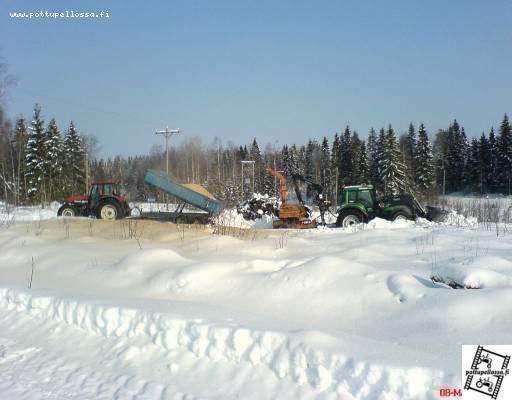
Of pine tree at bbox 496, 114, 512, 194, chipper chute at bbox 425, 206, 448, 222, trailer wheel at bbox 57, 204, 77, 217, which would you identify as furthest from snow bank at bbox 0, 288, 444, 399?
pine tree at bbox 496, 114, 512, 194

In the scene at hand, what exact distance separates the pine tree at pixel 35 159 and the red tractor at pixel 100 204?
79.5 ft

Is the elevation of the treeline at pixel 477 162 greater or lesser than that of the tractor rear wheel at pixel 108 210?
greater

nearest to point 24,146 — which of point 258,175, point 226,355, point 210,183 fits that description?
point 210,183

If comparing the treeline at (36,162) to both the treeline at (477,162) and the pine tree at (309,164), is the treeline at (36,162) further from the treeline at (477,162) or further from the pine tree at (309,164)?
the treeline at (477,162)

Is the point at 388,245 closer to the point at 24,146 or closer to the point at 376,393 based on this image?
the point at 376,393

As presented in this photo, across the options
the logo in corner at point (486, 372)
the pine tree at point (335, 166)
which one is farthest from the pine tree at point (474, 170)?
the logo in corner at point (486, 372)

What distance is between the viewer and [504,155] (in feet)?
178

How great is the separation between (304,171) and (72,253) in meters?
63.8

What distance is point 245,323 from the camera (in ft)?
17.2

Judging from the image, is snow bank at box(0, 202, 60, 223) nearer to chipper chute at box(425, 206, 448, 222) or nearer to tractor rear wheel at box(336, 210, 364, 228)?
tractor rear wheel at box(336, 210, 364, 228)

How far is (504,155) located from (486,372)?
58.2 metres

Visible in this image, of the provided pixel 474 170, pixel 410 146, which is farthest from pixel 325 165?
pixel 474 170

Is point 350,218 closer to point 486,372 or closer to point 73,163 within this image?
point 486,372

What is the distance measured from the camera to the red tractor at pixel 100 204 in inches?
810
